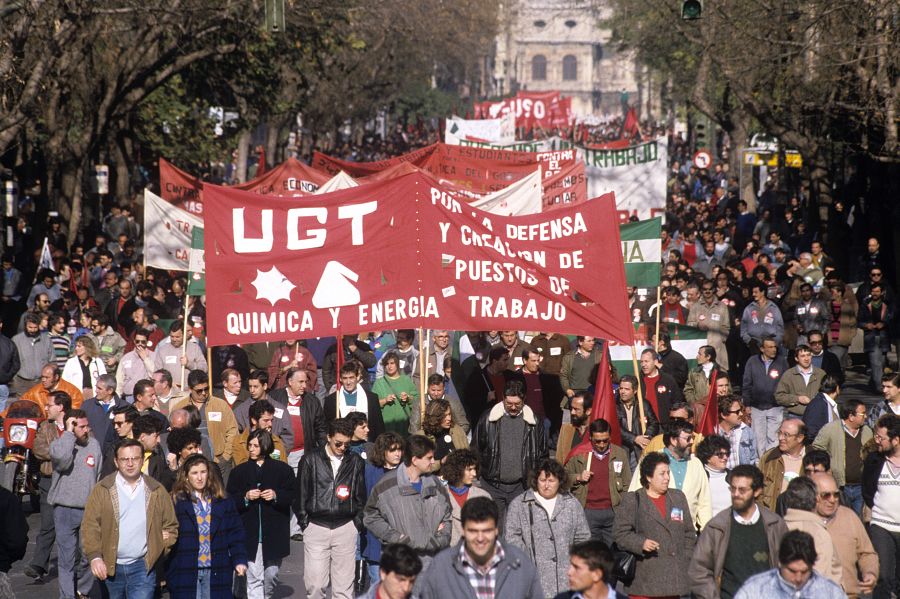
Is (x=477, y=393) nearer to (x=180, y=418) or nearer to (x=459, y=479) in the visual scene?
(x=180, y=418)

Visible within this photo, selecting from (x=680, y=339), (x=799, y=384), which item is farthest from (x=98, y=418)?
(x=680, y=339)

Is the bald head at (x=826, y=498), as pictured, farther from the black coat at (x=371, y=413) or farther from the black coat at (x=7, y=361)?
the black coat at (x=7, y=361)

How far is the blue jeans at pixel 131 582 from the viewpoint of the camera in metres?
9.03

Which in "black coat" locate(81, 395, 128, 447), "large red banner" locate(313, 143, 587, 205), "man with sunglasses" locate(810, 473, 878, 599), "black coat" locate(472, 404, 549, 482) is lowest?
"man with sunglasses" locate(810, 473, 878, 599)

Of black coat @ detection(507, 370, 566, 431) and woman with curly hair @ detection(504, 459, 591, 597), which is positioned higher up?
black coat @ detection(507, 370, 566, 431)

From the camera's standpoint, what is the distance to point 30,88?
19.3 meters

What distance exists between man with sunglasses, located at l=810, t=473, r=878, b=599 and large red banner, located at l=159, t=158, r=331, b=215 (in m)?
11.6

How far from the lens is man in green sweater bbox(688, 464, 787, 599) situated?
8281 mm

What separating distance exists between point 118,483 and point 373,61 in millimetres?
48069

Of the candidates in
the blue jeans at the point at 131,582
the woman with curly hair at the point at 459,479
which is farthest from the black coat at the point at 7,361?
the woman with curly hair at the point at 459,479

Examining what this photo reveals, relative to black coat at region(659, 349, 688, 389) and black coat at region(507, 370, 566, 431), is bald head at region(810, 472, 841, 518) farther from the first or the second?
black coat at region(659, 349, 688, 389)

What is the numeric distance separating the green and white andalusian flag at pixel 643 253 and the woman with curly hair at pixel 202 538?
7.48m

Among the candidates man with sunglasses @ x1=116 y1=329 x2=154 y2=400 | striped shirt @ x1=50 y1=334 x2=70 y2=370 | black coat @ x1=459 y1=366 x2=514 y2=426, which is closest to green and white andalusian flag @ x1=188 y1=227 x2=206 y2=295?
man with sunglasses @ x1=116 y1=329 x2=154 y2=400

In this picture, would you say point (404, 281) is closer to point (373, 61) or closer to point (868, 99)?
point (868, 99)
